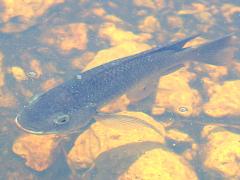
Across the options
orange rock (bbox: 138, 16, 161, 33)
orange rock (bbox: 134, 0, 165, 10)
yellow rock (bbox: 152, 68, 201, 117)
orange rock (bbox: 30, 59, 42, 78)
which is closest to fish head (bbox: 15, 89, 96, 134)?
yellow rock (bbox: 152, 68, 201, 117)

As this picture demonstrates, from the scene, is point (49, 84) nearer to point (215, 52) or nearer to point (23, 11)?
point (23, 11)

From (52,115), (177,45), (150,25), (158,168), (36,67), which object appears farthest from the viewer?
(150,25)

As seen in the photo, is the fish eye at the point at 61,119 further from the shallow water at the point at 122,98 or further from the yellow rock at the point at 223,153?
the yellow rock at the point at 223,153

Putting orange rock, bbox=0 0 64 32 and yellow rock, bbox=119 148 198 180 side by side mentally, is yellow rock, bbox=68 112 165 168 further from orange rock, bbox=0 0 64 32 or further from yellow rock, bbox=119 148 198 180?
orange rock, bbox=0 0 64 32

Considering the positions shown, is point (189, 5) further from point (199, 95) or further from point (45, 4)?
point (45, 4)

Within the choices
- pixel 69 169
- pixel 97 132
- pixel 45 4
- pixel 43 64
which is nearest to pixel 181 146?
pixel 97 132

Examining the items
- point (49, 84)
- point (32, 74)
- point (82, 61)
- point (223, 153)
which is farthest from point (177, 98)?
point (32, 74)
